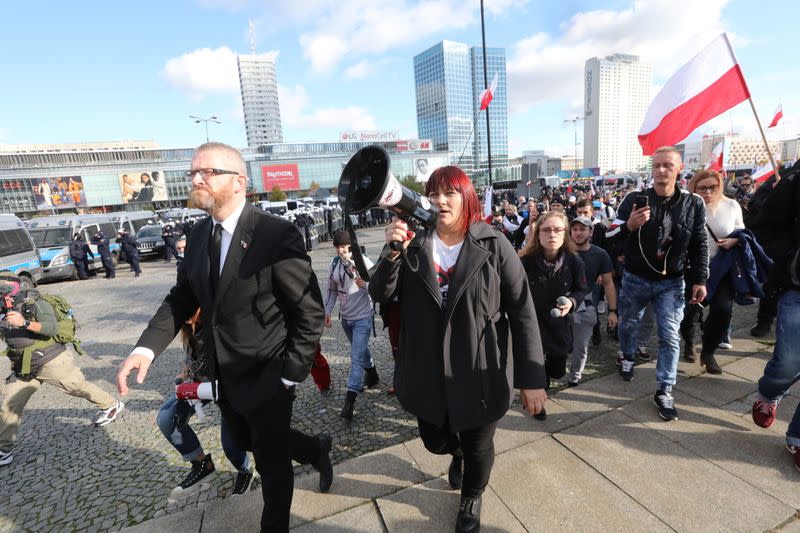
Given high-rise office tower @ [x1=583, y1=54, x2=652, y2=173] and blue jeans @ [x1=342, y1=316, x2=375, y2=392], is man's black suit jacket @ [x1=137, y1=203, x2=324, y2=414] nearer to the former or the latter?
blue jeans @ [x1=342, y1=316, x2=375, y2=392]

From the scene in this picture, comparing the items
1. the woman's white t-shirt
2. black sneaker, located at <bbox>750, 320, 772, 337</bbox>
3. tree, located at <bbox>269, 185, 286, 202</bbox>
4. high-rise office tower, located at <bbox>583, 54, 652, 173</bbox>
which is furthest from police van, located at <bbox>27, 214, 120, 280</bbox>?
high-rise office tower, located at <bbox>583, 54, 652, 173</bbox>

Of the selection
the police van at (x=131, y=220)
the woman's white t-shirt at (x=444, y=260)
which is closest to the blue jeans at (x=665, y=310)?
the woman's white t-shirt at (x=444, y=260)

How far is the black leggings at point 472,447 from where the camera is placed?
2.01m

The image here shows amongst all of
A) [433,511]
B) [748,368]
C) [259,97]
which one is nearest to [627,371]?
[748,368]

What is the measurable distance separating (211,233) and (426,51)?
283 feet

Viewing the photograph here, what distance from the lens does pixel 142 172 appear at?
7631 cm

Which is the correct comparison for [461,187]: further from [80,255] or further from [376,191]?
[80,255]

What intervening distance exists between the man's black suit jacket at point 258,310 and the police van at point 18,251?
11662 mm

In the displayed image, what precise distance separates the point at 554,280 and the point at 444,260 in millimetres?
1615

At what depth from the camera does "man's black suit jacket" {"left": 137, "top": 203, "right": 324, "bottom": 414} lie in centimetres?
185

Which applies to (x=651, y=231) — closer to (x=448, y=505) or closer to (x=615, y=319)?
(x=615, y=319)

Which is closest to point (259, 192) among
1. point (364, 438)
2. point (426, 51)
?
point (426, 51)

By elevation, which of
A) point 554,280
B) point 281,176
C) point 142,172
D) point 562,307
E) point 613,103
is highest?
point 613,103

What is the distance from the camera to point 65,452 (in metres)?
3.27
